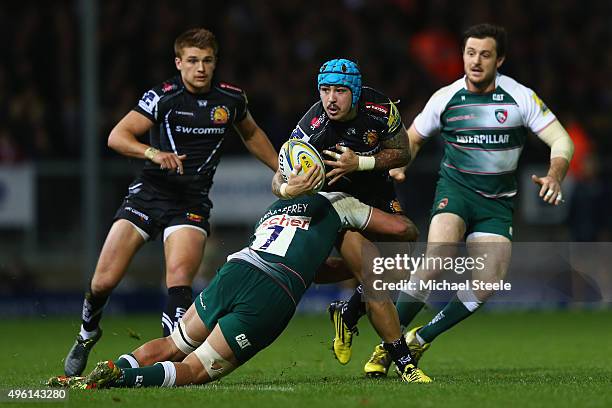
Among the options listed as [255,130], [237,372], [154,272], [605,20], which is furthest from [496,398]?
[605,20]

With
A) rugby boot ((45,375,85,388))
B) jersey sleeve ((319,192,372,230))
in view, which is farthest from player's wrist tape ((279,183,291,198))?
rugby boot ((45,375,85,388))

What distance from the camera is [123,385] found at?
7.29 metres

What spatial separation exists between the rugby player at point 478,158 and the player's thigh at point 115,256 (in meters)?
2.06

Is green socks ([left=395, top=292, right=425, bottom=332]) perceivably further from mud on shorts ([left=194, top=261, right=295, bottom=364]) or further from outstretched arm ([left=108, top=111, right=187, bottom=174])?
mud on shorts ([left=194, top=261, right=295, bottom=364])

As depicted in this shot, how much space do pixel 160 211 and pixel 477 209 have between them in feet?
7.85

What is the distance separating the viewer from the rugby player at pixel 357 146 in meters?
8.02

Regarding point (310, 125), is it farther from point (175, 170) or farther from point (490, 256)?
point (490, 256)

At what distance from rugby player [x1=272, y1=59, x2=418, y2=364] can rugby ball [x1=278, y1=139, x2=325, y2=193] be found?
112 mm

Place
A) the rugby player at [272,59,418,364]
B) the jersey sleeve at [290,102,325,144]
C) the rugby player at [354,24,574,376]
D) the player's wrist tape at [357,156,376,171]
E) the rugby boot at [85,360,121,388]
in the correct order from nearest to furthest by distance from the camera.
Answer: the rugby boot at [85,360,121,388]
the rugby player at [272,59,418,364]
the player's wrist tape at [357,156,376,171]
the jersey sleeve at [290,102,325,144]
the rugby player at [354,24,574,376]

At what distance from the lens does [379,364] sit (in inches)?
346

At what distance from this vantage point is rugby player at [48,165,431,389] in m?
7.29

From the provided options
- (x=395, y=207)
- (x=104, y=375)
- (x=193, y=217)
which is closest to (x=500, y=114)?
(x=395, y=207)

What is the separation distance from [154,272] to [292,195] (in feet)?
32.1

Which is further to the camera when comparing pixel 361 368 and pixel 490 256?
pixel 361 368
